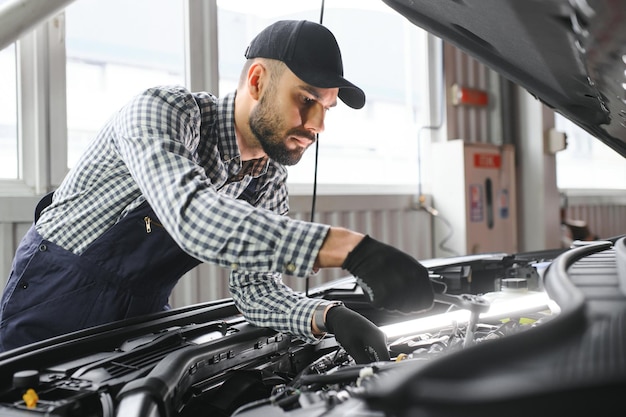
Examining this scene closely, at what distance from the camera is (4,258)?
7.43 ft

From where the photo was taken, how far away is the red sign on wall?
3.96 m

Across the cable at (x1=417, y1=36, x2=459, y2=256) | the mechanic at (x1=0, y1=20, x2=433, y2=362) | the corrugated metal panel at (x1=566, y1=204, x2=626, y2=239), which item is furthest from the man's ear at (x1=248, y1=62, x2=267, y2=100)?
the corrugated metal panel at (x1=566, y1=204, x2=626, y2=239)

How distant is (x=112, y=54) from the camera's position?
270cm

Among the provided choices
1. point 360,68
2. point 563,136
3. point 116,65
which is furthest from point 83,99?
point 563,136

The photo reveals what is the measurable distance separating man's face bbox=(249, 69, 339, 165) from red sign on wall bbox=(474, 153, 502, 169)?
2649 millimetres

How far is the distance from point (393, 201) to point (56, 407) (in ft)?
10.5

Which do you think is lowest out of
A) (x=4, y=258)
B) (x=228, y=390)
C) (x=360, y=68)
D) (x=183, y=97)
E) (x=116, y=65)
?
(x=228, y=390)

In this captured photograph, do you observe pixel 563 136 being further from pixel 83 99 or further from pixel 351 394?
pixel 351 394

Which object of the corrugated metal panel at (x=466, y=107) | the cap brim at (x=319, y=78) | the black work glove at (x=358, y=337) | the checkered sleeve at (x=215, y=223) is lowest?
the black work glove at (x=358, y=337)

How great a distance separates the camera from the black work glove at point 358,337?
111 cm

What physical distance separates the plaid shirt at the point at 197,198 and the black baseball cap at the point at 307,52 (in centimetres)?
20

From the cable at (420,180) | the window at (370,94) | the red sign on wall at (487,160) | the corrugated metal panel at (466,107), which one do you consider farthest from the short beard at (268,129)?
the corrugated metal panel at (466,107)

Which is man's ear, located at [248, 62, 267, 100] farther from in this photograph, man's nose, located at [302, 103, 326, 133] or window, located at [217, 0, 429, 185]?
window, located at [217, 0, 429, 185]

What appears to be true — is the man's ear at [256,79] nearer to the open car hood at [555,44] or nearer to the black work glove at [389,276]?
the open car hood at [555,44]
